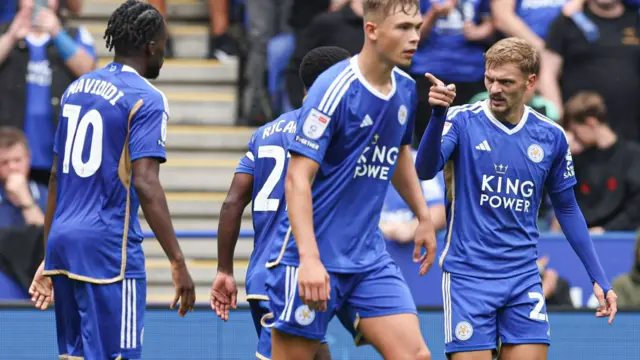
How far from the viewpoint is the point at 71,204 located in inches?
244

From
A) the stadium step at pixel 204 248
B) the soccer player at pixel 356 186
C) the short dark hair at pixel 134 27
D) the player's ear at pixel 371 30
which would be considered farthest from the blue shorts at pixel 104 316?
the stadium step at pixel 204 248

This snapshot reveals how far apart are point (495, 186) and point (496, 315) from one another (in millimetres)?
657

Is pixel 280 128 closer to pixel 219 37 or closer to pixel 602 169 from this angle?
pixel 602 169

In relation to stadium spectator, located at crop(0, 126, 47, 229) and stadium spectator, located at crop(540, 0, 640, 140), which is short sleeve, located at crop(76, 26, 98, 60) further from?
stadium spectator, located at crop(540, 0, 640, 140)

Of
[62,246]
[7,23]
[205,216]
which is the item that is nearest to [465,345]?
[62,246]

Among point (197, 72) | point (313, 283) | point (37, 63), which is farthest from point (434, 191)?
point (313, 283)

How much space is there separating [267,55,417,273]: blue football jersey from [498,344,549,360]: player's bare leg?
116 cm

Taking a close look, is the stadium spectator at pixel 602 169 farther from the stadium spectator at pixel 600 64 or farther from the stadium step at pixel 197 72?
the stadium step at pixel 197 72

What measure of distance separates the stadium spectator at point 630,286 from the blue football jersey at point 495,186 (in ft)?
9.10

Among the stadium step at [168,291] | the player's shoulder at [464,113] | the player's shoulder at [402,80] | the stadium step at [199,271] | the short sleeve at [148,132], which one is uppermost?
the player's shoulder at [402,80]

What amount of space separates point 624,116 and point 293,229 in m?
6.29

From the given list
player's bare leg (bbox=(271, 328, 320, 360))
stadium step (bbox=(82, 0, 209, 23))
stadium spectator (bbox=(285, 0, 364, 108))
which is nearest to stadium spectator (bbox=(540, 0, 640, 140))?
stadium spectator (bbox=(285, 0, 364, 108))

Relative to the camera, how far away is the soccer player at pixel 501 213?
6.49 meters

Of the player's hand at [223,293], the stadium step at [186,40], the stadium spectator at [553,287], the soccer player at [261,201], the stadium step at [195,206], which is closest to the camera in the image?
the soccer player at [261,201]
